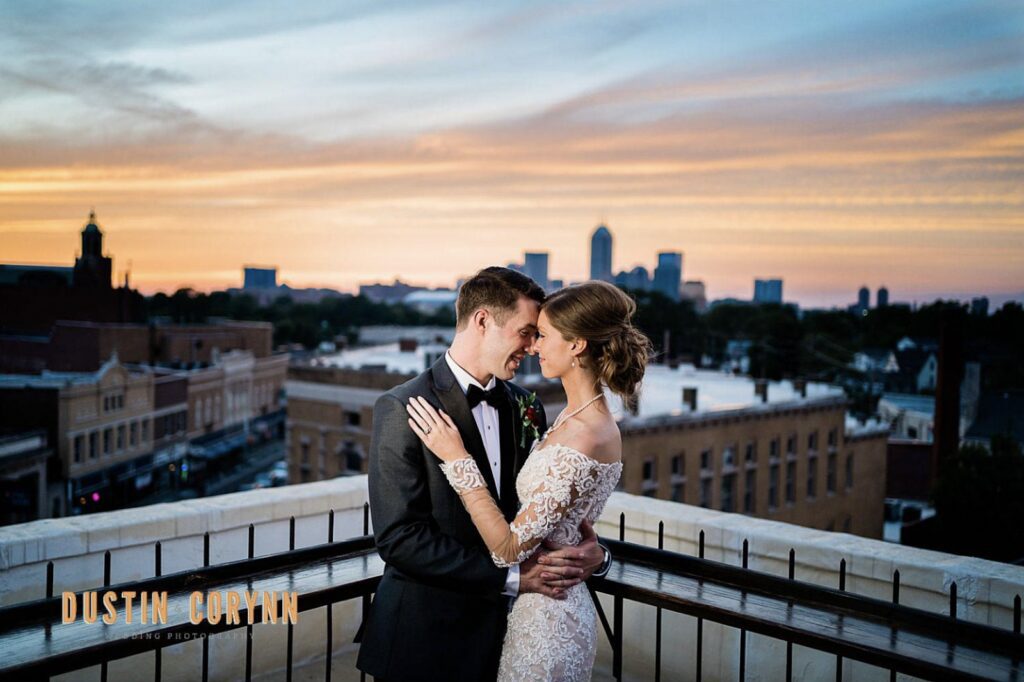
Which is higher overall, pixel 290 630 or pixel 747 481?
pixel 290 630

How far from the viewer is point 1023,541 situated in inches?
1136

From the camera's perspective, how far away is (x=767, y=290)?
9600 cm

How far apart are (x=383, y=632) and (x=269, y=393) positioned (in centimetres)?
6741

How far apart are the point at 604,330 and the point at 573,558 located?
2.54 feet

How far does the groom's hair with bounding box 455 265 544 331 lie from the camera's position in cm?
284

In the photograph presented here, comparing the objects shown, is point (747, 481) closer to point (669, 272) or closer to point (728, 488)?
point (728, 488)

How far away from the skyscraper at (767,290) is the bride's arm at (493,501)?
88515mm

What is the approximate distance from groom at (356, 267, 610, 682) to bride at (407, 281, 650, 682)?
68mm

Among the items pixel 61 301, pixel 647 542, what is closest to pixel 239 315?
pixel 61 301

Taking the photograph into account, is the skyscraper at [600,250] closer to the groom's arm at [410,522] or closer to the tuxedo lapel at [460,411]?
the tuxedo lapel at [460,411]

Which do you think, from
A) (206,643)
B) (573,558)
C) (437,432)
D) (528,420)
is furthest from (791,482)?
(206,643)

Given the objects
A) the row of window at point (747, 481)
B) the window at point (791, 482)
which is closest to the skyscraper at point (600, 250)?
the row of window at point (747, 481)

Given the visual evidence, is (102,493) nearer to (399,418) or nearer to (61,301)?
(61,301)

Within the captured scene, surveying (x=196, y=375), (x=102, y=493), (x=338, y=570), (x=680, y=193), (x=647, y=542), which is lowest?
(x=102, y=493)
